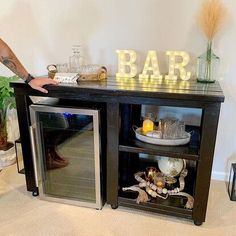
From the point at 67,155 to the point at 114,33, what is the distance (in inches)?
41.7

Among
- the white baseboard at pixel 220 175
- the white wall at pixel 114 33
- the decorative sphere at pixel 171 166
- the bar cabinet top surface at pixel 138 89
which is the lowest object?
the white baseboard at pixel 220 175

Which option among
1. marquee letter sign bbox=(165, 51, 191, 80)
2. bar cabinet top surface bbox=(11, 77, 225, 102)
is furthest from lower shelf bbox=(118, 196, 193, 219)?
marquee letter sign bbox=(165, 51, 191, 80)

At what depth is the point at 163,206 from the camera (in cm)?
182

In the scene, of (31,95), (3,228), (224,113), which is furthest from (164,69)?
(3,228)

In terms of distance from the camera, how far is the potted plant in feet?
7.38

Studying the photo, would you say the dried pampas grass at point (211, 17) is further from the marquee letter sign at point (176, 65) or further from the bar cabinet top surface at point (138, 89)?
the bar cabinet top surface at point (138, 89)

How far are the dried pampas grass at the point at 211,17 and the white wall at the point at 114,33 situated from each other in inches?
2.1

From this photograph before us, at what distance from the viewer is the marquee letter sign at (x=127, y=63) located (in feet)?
6.50

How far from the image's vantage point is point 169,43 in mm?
2084

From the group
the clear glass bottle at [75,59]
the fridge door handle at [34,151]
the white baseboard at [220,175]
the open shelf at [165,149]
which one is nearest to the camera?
the open shelf at [165,149]

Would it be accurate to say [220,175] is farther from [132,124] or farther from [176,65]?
[176,65]

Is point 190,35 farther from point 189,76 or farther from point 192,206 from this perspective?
point 192,206

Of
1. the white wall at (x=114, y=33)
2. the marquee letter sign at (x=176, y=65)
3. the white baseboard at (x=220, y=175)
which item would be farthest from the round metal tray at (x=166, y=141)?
the white baseboard at (x=220, y=175)

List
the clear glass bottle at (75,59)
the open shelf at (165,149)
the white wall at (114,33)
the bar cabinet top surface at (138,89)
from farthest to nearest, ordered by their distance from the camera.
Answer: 1. the clear glass bottle at (75,59)
2. the white wall at (114,33)
3. the open shelf at (165,149)
4. the bar cabinet top surface at (138,89)
